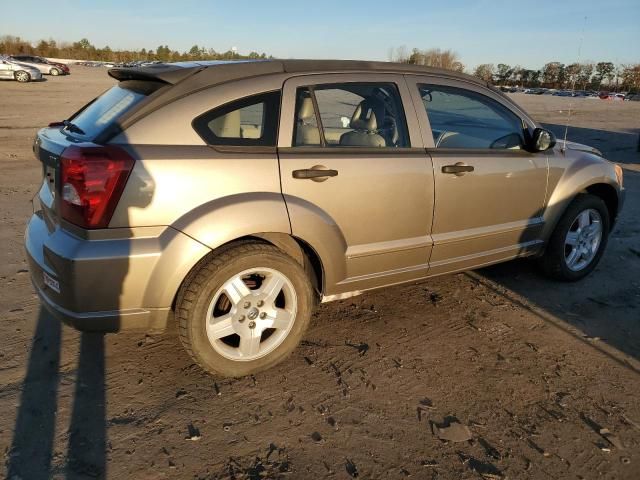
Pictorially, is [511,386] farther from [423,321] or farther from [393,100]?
[393,100]

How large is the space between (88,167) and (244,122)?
0.86 meters

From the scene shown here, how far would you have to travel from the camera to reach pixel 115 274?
2547 mm

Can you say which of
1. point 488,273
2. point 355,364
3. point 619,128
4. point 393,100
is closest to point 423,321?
point 355,364

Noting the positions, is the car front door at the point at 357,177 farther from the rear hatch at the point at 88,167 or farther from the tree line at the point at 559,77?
the tree line at the point at 559,77

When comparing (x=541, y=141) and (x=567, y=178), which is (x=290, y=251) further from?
(x=567, y=178)

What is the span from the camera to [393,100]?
11.3 feet

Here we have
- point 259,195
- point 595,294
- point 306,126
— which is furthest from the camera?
point 595,294

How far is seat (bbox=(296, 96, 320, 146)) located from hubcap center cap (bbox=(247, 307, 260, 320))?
3.30 feet

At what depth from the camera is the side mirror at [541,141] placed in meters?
3.95

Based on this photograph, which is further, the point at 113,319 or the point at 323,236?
the point at 323,236

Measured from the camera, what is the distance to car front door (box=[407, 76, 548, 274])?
3.54m

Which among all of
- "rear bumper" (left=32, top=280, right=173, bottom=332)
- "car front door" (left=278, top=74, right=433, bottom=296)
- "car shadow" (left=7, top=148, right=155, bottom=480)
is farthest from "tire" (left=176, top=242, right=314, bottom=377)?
"car shadow" (left=7, top=148, right=155, bottom=480)

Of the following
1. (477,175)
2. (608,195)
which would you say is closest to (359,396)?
(477,175)

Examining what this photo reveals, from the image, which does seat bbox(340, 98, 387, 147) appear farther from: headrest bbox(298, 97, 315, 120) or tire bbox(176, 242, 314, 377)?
tire bbox(176, 242, 314, 377)
